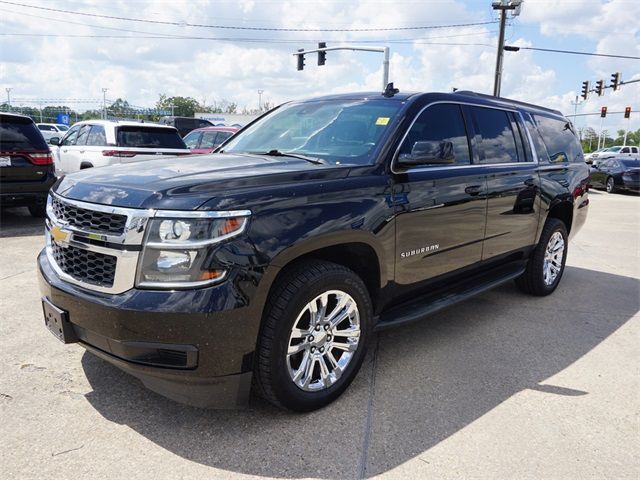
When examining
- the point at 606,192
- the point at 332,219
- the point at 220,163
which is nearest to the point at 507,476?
the point at 332,219

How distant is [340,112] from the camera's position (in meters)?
3.97

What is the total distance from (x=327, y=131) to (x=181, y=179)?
1.42 m

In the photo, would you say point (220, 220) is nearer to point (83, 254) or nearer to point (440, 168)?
point (83, 254)

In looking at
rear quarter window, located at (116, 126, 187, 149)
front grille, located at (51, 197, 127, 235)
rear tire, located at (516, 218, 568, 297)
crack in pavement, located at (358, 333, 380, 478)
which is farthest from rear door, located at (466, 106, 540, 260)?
rear quarter window, located at (116, 126, 187, 149)

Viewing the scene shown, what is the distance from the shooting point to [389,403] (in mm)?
3227

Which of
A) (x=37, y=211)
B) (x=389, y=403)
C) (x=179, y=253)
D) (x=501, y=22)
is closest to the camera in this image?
(x=179, y=253)

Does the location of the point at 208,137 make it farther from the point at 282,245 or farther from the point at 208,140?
the point at 282,245

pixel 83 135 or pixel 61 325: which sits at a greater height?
pixel 83 135

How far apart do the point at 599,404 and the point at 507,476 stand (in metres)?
1.15

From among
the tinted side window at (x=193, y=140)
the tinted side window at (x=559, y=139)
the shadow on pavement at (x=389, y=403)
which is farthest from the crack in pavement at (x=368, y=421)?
the tinted side window at (x=193, y=140)

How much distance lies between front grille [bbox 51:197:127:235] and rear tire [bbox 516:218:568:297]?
4223 mm

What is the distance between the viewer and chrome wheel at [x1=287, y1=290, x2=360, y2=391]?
116 inches

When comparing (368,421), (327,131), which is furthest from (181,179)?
A: (368,421)

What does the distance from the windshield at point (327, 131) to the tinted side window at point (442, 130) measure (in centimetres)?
19
